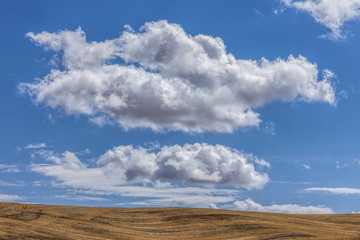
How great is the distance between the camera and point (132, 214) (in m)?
48.3

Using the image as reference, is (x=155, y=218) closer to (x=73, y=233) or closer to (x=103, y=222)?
(x=103, y=222)

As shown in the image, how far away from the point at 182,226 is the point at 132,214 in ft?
22.9

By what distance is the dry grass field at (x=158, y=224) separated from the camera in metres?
38.6

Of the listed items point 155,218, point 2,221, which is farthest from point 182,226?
point 2,221

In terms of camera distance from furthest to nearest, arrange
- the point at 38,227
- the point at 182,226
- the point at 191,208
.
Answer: the point at 191,208, the point at 182,226, the point at 38,227

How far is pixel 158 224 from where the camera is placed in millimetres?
44812

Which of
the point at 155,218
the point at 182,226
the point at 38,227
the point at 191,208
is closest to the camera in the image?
the point at 38,227

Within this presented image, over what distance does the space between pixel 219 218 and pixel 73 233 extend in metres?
15.5

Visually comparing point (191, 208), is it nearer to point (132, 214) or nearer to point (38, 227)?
point (132, 214)

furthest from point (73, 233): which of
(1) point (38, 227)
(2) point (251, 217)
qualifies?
(2) point (251, 217)

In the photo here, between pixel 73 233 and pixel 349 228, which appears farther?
pixel 349 228

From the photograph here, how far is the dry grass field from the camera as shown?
127ft

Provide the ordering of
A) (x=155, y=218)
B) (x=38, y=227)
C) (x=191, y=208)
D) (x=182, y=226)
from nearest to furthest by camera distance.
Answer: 1. (x=38, y=227)
2. (x=182, y=226)
3. (x=155, y=218)
4. (x=191, y=208)

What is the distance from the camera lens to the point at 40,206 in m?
48.6
